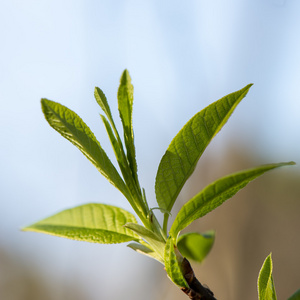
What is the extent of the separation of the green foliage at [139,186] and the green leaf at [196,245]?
0.16 m

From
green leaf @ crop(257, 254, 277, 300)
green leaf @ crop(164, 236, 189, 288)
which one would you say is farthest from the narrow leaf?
green leaf @ crop(257, 254, 277, 300)

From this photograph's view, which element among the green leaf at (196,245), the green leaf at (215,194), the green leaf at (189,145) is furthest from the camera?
the green leaf at (196,245)

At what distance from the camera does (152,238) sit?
1.93ft

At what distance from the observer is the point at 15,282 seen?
6223 millimetres

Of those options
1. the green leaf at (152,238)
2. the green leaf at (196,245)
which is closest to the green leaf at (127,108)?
the green leaf at (152,238)

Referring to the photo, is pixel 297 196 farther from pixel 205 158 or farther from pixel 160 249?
pixel 160 249

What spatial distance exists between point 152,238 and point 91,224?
9 cm

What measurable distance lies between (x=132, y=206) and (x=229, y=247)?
3864mm

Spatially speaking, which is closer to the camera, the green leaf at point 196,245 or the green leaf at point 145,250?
the green leaf at point 145,250

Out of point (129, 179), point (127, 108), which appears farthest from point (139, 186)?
point (127, 108)

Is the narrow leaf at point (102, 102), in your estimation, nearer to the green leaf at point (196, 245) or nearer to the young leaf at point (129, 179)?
the young leaf at point (129, 179)

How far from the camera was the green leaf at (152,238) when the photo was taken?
56 cm

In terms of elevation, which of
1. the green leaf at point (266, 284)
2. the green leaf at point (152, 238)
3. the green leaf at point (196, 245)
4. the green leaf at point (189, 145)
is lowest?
the green leaf at point (266, 284)

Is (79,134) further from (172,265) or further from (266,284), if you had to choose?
(266,284)
